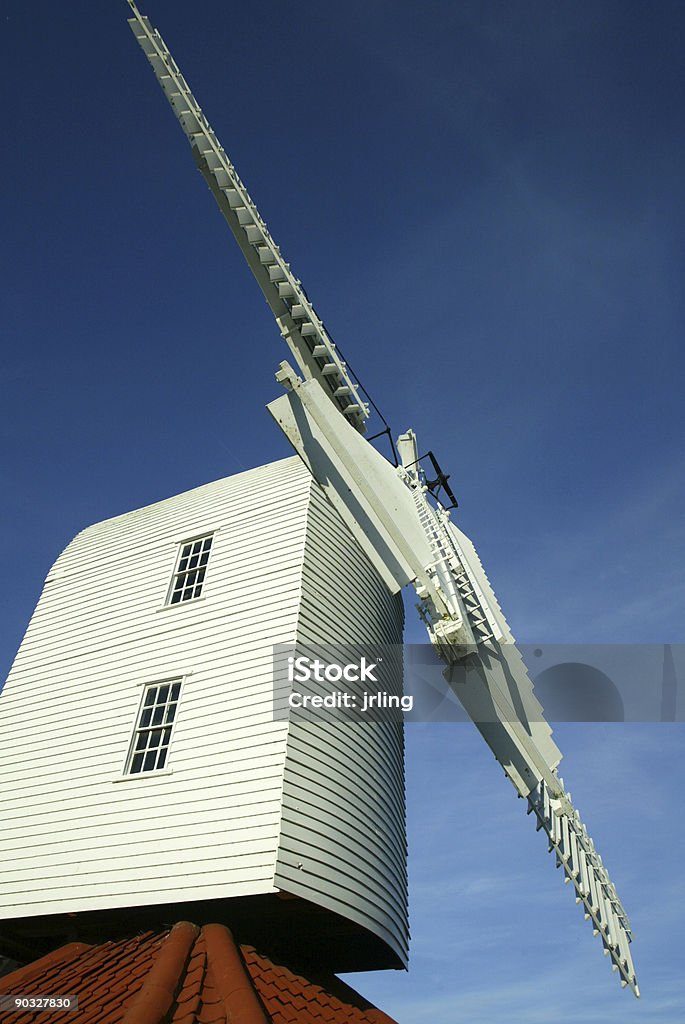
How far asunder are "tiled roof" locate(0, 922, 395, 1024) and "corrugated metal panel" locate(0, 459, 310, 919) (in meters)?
0.71

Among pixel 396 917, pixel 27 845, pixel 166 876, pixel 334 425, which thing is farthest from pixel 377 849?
pixel 334 425

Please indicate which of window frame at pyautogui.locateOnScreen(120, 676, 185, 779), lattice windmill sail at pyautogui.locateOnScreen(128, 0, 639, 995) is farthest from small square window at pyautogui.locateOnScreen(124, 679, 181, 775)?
lattice windmill sail at pyautogui.locateOnScreen(128, 0, 639, 995)

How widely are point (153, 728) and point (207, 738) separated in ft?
4.93

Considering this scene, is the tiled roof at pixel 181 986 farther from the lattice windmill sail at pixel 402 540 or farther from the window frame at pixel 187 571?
the window frame at pixel 187 571

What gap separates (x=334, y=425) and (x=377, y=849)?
7.55 metres

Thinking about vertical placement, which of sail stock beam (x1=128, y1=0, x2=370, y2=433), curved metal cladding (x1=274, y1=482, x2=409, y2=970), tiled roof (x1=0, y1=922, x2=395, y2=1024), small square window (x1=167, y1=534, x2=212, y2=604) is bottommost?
tiled roof (x1=0, y1=922, x2=395, y2=1024)

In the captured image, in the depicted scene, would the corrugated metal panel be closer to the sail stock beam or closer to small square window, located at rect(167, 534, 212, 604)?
small square window, located at rect(167, 534, 212, 604)

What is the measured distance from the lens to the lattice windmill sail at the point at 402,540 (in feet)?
36.8

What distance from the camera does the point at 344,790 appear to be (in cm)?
1145

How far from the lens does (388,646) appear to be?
50.1 ft

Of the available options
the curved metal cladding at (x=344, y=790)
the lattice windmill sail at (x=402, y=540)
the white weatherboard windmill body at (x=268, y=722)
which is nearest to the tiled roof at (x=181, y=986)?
the white weatherboard windmill body at (x=268, y=722)

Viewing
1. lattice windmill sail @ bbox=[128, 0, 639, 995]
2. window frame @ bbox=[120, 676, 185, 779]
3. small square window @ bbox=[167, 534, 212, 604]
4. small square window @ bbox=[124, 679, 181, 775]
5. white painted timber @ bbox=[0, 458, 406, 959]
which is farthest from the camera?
small square window @ bbox=[167, 534, 212, 604]

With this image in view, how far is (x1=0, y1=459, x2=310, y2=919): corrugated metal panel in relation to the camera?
10375 mm

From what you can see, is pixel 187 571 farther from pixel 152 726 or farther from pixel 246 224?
pixel 246 224
